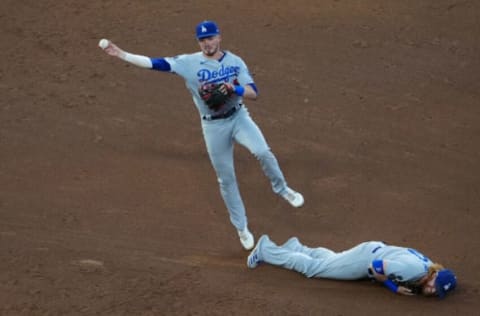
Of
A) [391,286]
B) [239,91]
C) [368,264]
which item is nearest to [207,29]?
[239,91]

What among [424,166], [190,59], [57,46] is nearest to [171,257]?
[190,59]

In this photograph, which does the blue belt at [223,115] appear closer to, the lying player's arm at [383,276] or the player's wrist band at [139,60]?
the player's wrist band at [139,60]

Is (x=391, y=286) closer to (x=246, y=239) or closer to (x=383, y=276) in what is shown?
(x=383, y=276)

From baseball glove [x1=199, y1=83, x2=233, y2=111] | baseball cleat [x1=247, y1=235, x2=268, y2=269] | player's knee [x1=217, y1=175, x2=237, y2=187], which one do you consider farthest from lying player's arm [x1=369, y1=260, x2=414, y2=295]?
baseball glove [x1=199, y1=83, x2=233, y2=111]

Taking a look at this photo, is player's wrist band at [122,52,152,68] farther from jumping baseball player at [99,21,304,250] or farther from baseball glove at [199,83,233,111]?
baseball glove at [199,83,233,111]

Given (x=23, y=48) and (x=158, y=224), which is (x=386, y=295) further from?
(x=23, y=48)

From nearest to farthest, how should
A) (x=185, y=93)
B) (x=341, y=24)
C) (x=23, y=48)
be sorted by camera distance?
(x=185, y=93), (x=23, y=48), (x=341, y=24)

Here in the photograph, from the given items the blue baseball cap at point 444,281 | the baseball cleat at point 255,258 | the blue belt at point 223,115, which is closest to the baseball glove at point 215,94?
the blue belt at point 223,115
